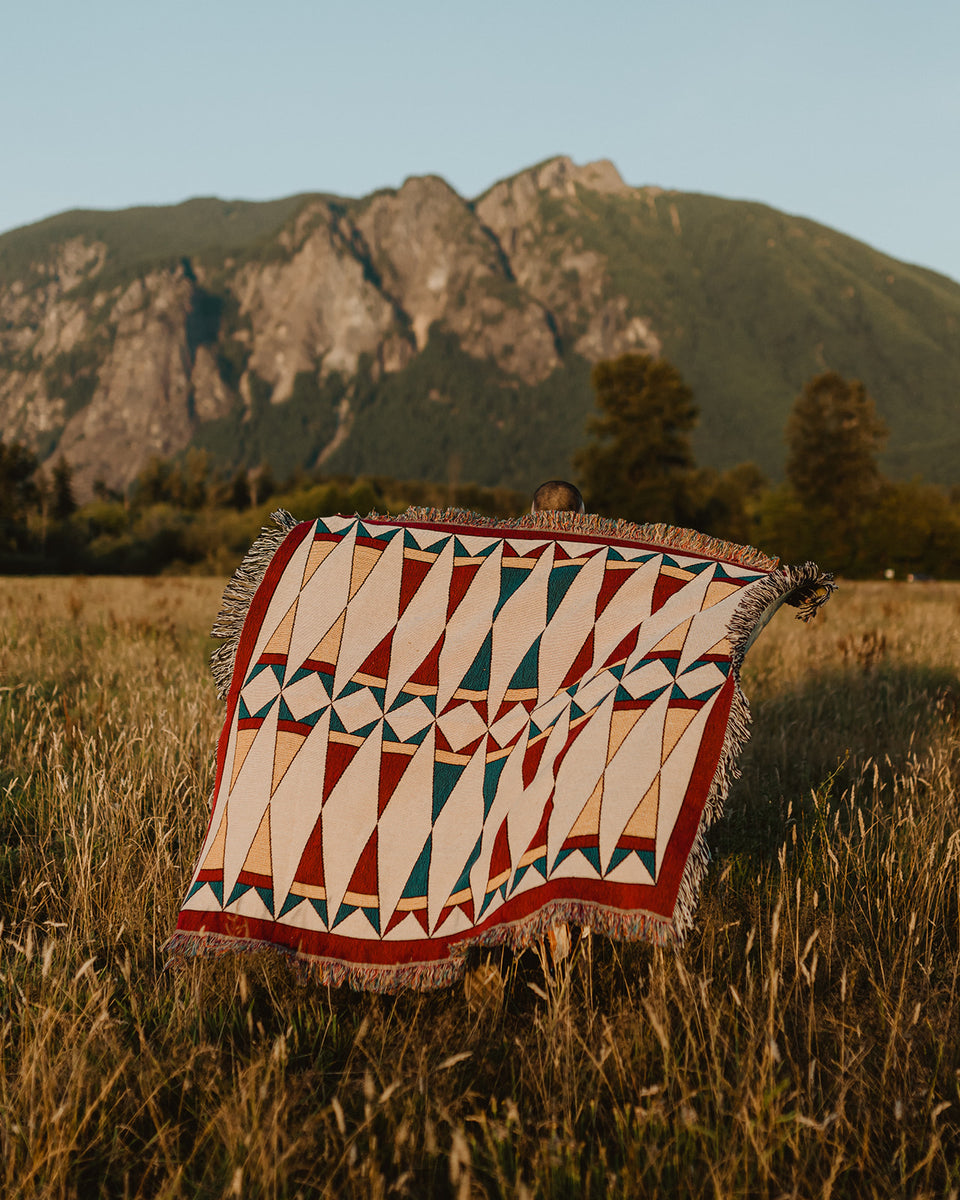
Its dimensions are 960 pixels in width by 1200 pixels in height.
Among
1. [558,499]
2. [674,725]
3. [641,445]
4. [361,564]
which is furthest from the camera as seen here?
[641,445]

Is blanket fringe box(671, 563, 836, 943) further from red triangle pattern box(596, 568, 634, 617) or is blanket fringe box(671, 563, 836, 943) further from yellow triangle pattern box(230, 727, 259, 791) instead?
yellow triangle pattern box(230, 727, 259, 791)

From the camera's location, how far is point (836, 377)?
51.2 meters

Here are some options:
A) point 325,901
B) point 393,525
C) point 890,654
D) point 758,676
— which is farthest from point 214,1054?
point 890,654

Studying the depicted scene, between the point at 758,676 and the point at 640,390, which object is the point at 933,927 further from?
the point at 640,390

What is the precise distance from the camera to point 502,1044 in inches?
73.9

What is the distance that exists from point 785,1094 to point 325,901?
1226 mm

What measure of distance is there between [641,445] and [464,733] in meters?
49.4

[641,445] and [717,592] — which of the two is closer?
[717,592]

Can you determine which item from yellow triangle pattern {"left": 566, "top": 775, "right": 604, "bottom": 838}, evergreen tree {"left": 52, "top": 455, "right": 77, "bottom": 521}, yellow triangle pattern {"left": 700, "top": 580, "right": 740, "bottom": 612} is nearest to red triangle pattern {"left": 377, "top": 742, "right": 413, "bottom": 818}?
yellow triangle pattern {"left": 566, "top": 775, "right": 604, "bottom": 838}

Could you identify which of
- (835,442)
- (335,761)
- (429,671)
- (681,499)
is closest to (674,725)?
(429,671)

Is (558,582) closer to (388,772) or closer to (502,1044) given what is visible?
(388,772)

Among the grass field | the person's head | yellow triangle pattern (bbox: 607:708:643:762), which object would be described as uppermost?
the person's head

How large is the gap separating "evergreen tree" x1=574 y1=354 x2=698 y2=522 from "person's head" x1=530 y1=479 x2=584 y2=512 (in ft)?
150

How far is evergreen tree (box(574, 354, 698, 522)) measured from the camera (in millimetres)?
48719
